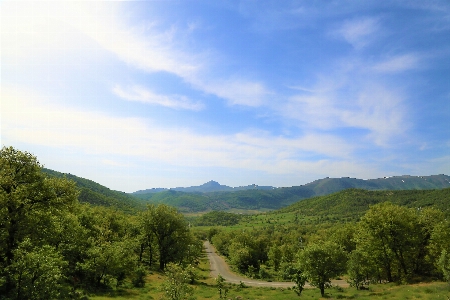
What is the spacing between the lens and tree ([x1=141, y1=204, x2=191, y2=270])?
62719 mm

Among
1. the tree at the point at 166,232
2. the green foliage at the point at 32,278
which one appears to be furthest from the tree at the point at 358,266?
the green foliage at the point at 32,278

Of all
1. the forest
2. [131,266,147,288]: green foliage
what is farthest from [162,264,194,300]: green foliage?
[131,266,147,288]: green foliage

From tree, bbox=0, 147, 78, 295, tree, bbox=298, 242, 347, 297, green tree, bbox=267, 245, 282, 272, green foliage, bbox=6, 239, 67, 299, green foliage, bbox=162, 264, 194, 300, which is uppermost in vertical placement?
tree, bbox=0, 147, 78, 295

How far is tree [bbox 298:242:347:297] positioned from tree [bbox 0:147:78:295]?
3856 cm

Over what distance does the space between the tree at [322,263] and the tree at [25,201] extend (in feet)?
127

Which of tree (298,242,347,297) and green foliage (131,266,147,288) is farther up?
tree (298,242,347,297)

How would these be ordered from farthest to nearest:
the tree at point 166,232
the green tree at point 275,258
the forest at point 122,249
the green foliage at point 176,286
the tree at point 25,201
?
1. the green tree at point 275,258
2. the tree at point 166,232
3. the tree at point 25,201
4. the green foliage at point 176,286
5. the forest at point 122,249

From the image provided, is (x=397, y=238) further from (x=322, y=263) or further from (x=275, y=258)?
(x=275, y=258)

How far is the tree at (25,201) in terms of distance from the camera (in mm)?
25516

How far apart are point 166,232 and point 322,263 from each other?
39.3 m

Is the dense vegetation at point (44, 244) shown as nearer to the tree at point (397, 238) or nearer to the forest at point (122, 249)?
the forest at point (122, 249)

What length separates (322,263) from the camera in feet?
135

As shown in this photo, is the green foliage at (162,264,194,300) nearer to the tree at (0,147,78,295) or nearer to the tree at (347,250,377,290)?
the tree at (0,147,78,295)

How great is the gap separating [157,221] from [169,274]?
3942 cm
